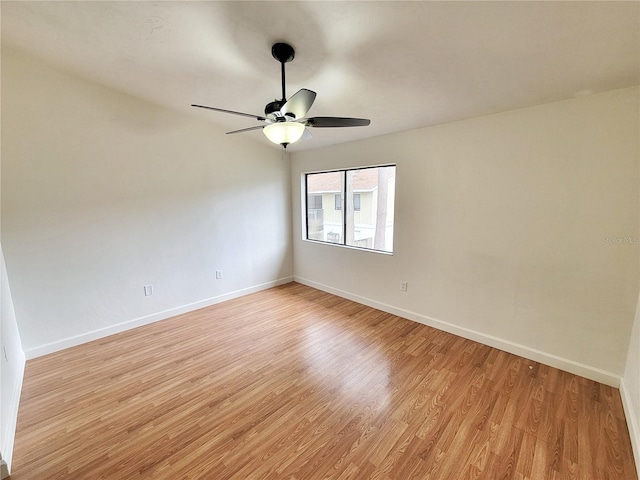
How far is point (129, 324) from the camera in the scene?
3.16 meters

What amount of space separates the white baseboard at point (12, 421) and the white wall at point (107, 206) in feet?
1.71

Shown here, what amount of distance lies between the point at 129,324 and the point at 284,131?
2961mm

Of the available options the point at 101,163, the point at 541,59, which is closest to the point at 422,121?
the point at 541,59

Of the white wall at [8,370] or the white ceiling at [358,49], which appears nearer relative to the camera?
the white ceiling at [358,49]

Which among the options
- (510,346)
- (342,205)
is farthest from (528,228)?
A: (342,205)

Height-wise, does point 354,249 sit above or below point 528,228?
below

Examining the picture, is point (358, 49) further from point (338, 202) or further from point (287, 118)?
point (338, 202)

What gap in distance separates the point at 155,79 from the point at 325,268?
3.10 metres

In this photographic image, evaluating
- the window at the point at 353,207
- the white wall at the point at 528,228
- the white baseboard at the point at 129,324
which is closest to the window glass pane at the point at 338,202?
the window at the point at 353,207

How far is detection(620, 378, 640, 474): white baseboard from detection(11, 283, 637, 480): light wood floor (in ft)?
0.14

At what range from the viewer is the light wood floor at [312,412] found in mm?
1533

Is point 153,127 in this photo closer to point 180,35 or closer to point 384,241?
point 180,35

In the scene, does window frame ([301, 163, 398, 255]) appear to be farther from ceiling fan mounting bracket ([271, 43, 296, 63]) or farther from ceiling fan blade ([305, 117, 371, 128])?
ceiling fan mounting bracket ([271, 43, 296, 63])

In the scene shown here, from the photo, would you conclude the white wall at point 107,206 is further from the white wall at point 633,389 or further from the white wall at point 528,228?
the white wall at point 633,389
